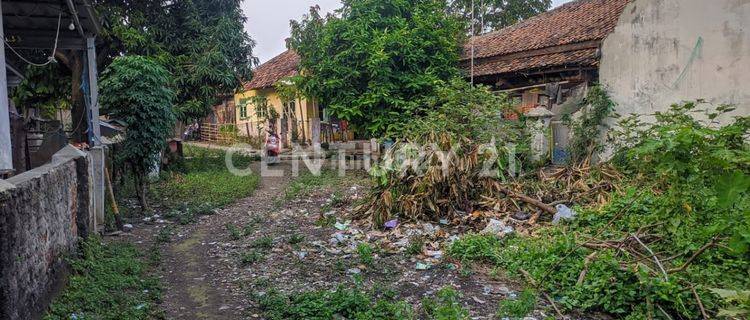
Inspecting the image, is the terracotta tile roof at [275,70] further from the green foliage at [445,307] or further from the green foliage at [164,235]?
the green foliage at [445,307]

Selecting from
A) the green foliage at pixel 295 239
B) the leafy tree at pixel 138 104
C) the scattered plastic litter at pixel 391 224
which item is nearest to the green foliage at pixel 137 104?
the leafy tree at pixel 138 104

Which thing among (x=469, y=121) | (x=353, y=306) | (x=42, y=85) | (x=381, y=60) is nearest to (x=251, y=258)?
(x=353, y=306)

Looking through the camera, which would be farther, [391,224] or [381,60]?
[381,60]

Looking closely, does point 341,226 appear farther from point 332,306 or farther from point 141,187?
point 141,187

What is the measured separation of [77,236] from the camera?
5199mm

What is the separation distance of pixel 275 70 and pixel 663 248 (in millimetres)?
16969

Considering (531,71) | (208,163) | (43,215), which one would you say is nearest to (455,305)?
(43,215)

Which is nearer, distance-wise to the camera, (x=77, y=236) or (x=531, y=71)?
(x=77, y=236)

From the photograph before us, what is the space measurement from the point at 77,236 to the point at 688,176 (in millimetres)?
5883

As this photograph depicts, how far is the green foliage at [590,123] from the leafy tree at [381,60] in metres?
3.09

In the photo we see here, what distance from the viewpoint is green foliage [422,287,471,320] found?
12.3 feet

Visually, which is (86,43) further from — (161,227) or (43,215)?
(43,215)

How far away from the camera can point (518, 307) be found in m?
4.09

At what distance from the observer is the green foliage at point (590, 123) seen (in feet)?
30.2
